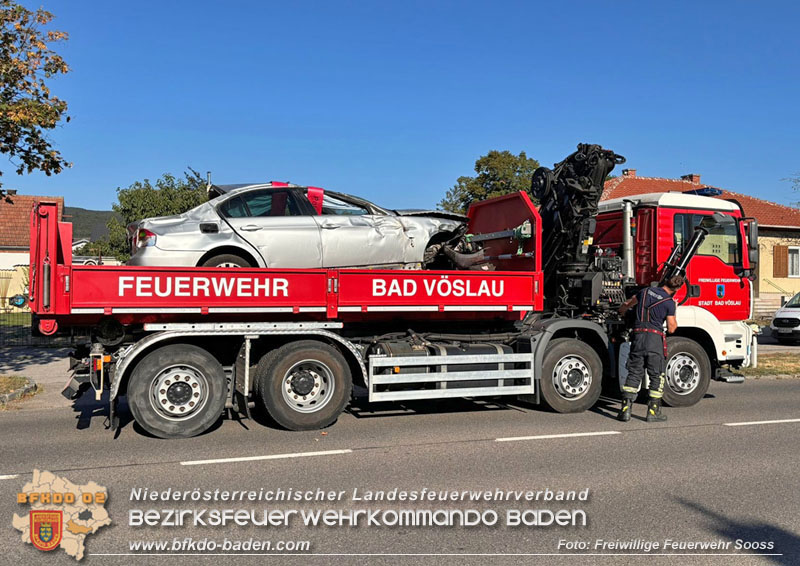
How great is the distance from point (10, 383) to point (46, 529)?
7.21 metres

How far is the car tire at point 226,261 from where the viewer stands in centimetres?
789

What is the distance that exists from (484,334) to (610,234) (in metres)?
2.44

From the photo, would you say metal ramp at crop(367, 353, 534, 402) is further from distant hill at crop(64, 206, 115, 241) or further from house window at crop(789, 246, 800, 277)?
distant hill at crop(64, 206, 115, 241)

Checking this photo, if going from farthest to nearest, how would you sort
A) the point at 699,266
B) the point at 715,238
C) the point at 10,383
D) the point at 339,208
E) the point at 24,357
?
the point at 24,357 < the point at 10,383 < the point at 715,238 < the point at 699,266 < the point at 339,208

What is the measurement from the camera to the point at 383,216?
8.75 m

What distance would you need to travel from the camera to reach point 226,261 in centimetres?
795

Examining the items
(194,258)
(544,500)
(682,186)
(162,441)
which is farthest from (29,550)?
(682,186)

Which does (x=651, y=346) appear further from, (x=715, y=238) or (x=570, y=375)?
(x=715, y=238)

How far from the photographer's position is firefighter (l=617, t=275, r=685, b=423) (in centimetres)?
825

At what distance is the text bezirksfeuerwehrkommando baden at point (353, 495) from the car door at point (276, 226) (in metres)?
3.21

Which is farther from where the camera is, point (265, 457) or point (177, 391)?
point (177, 391)

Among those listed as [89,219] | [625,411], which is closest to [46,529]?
[625,411]

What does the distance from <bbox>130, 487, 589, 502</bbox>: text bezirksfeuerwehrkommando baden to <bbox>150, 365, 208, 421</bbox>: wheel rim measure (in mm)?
1742

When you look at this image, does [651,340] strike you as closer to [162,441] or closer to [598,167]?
[598,167]
